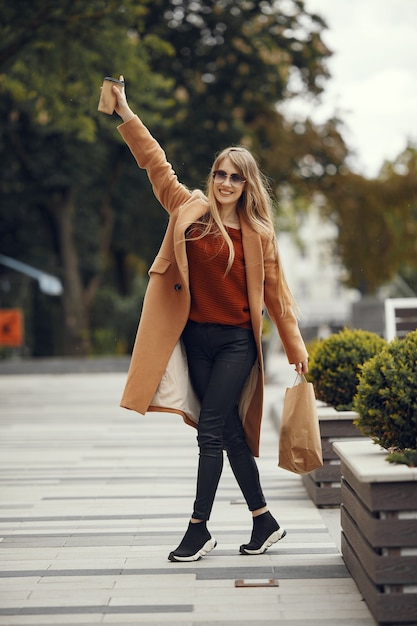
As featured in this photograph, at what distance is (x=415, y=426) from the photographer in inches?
183

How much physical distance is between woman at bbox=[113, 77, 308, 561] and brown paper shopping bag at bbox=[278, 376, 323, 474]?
183 millimetres

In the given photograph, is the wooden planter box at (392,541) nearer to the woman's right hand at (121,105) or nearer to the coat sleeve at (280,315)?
the coat sleeve at (280,315)

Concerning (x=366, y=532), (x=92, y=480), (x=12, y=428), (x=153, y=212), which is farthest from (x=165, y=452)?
(x=153, y=212)

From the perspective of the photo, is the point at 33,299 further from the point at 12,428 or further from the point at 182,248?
the point at 182,248

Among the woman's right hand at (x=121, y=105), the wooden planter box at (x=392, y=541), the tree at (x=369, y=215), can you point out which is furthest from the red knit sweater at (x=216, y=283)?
the tree at (x=369, y=215)

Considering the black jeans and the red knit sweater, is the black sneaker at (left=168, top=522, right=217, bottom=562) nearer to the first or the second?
the black jeans

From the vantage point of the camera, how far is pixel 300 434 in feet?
17.3

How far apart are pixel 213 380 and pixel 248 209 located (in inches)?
33.9

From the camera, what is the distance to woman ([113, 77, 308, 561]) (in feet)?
17.4

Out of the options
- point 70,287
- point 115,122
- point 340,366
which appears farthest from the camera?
point 70,287

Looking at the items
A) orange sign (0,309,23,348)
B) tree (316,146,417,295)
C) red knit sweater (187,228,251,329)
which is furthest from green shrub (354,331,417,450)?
orange sign (0,309,23,348)

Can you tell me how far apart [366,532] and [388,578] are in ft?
0.80

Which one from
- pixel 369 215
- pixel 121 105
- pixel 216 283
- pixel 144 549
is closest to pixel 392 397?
pixel 216 283

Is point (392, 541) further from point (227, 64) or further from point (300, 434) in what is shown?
point (227, 64)
